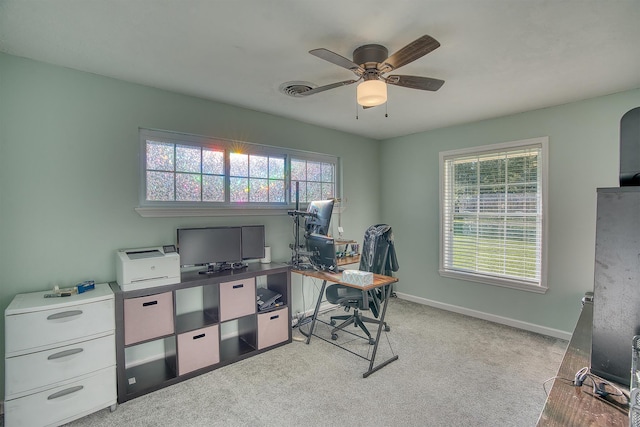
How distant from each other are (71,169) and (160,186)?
2.17 ft

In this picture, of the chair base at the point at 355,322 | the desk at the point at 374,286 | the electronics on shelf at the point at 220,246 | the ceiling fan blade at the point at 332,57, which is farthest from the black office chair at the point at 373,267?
the ceiling fan blade at the point at 332,57

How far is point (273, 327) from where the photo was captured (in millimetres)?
3059

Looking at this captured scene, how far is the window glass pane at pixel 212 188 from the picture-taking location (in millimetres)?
3119

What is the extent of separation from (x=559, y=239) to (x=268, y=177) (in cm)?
332

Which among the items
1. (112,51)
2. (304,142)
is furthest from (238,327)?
(112,51)

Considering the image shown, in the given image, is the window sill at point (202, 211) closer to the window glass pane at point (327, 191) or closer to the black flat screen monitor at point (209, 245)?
the black flat screen monitor at point (209, 245)

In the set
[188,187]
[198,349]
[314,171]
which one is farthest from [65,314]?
[314,171]

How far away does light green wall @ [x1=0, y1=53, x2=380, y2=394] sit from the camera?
2.15 m

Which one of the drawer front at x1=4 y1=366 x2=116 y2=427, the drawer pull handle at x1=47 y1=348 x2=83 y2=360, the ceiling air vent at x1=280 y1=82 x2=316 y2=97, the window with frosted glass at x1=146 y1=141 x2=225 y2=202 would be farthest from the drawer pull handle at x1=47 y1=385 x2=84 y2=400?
the ceiling air vent at x1=280 y1=82 x2=316 y2=97

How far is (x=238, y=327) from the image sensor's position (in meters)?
3.26

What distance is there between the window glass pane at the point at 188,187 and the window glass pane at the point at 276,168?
2.87 feet

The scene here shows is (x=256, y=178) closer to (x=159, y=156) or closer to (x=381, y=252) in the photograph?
(x=159, y=156)

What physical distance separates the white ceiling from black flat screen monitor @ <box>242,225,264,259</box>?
1357 millimetres

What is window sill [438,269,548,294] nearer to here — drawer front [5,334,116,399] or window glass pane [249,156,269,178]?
window glass pane [249,156,269,178]
